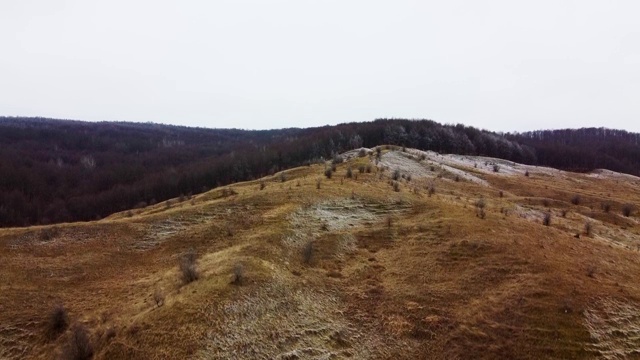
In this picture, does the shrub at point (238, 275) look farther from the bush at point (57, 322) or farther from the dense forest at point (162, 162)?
the dense forest at point (162, 162)

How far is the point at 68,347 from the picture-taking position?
50.0 ft

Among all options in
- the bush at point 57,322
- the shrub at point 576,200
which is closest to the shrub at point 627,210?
the shrub at point 576,200

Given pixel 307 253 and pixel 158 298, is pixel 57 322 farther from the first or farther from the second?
pixel 307 253

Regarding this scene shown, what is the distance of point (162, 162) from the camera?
149875 millimetres

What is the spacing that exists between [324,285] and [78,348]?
9659 mm

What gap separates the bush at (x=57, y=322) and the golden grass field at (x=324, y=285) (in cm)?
17

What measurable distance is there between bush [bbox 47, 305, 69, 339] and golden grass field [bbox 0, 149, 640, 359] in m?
0.17

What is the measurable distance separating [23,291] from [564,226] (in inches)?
1214

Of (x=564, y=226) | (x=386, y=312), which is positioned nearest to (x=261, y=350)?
(x=386, y=312)

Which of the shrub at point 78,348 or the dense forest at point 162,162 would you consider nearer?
the shrub at point 78,348

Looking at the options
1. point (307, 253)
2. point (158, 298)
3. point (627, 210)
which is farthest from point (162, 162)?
point (158, 298)

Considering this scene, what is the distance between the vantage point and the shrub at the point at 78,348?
14.9 meters

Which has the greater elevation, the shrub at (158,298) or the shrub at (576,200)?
the shrub at (576,200)

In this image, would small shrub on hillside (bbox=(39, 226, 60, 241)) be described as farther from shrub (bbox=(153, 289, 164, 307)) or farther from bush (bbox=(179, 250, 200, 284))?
shrub (bbox=(153, 289, 164, 307))
